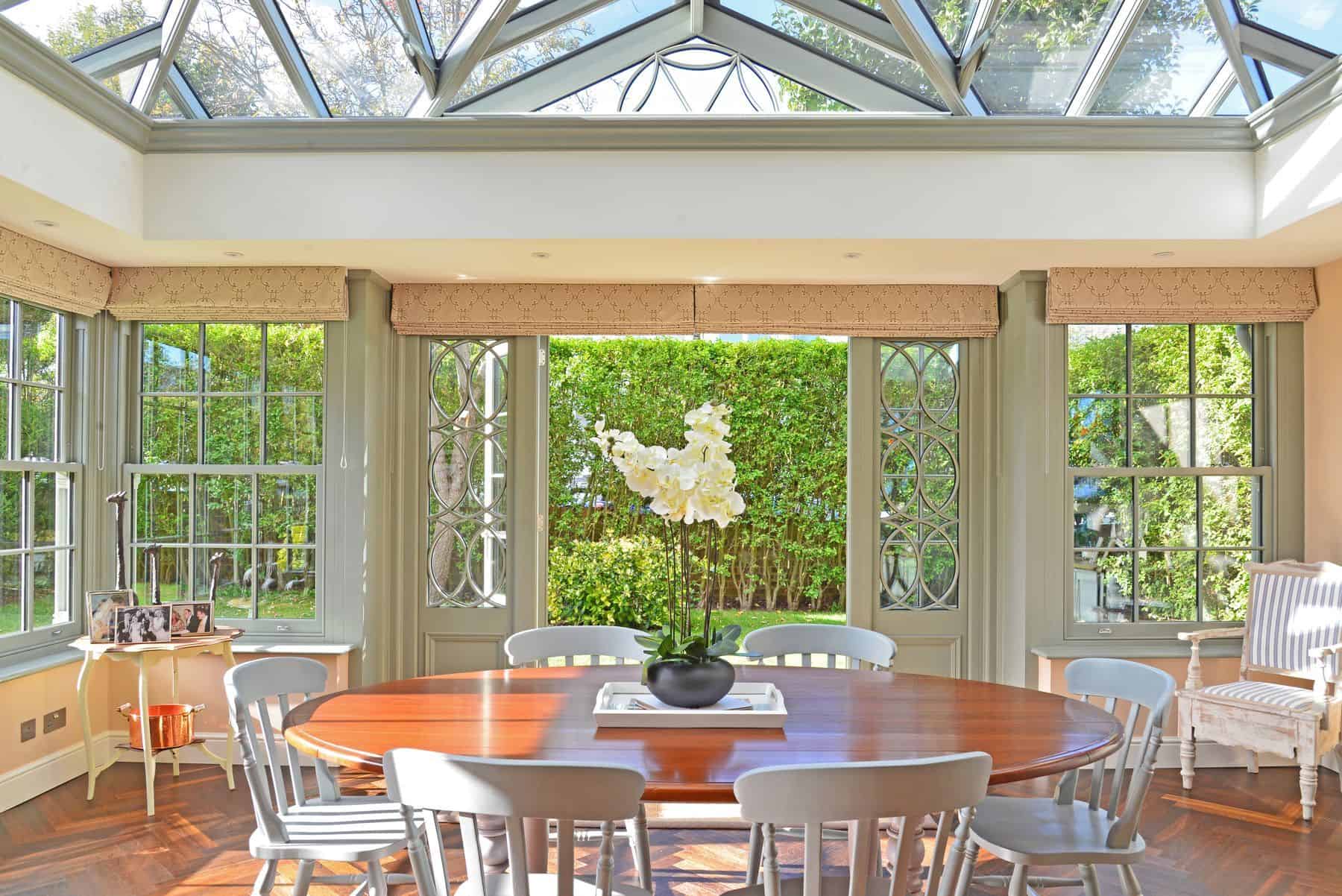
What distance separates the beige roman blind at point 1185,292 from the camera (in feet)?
15.9

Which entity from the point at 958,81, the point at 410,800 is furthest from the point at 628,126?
the point at 410,800

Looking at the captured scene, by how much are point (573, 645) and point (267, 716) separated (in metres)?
1.17

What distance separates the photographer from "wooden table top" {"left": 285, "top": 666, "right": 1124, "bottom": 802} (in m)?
2.24

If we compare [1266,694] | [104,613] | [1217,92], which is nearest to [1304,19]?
[1217,92]

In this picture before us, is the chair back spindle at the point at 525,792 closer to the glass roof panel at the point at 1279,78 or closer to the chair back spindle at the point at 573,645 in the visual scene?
the chair back spindle at the point at 573,645

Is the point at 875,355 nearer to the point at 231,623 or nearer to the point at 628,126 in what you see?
the point at 628,126

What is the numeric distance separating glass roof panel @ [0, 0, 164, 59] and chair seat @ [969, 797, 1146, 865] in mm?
4069

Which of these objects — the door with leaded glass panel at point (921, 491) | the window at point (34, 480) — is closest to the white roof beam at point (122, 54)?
the window at point (34, 480)

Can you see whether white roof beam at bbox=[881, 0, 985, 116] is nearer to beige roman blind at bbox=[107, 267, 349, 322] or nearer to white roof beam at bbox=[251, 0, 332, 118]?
white roof beam at bbox=[251, 0, 332, 118]

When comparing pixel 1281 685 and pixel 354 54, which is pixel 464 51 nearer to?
pixel 354 54

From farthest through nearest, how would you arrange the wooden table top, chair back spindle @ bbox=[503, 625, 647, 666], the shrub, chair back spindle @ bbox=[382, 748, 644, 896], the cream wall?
the shrub, the cream wall, chair back spindle @ bbox=[503, 625, 647, 666], the wooden table top, chair back spindle @ bbox=[382, 748, 644, 896]

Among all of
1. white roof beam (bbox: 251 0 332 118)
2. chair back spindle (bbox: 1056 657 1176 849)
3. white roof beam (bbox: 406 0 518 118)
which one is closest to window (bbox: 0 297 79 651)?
white roof beam (bbox: 251 0 332 118)

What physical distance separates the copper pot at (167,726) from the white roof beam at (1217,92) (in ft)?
16.8

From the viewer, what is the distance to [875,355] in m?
5.38
